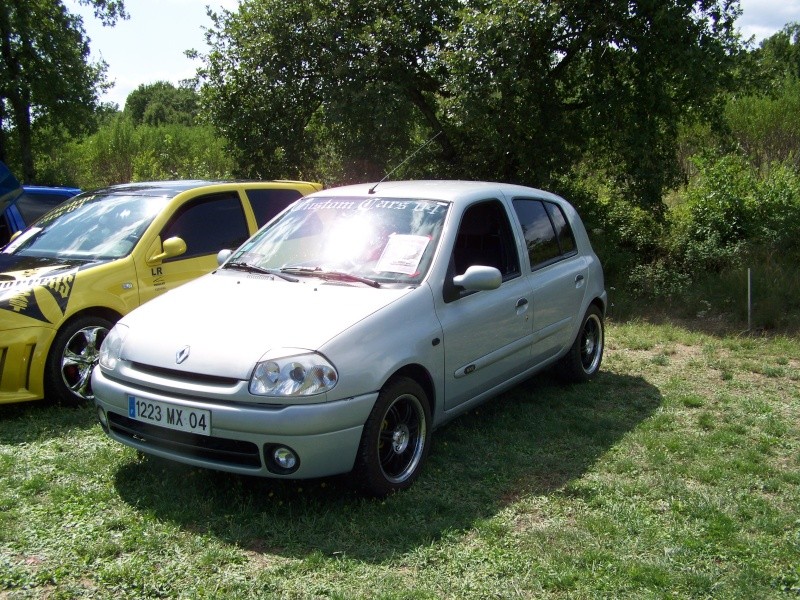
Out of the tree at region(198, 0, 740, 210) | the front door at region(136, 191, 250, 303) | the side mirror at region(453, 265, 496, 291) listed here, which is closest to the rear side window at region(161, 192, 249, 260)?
the front door at region(136, 191, 250, 303)

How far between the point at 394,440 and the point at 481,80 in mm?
7524

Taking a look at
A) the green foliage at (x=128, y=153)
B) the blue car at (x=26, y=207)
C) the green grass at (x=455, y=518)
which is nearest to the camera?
the green grass at (x=455, y=518)

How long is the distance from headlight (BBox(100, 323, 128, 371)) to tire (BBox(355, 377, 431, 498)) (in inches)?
57.5

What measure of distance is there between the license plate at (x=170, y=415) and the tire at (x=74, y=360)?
170cm

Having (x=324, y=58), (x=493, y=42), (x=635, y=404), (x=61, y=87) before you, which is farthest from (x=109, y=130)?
(x=635, y=404)

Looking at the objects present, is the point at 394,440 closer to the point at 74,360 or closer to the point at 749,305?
the point at 74,360

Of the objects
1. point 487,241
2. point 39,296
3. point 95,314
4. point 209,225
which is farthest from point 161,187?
point 487,241

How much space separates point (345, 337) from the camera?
4.07m

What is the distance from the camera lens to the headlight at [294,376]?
388cm

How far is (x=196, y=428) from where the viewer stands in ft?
12.9

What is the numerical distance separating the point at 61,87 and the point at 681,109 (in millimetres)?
15392

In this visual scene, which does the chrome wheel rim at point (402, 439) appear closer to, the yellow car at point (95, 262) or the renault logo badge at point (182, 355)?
the renault logo badge at point (182, 355)

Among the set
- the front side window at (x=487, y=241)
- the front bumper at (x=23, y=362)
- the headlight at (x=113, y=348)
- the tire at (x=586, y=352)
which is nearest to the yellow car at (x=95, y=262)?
the front bumper at (x=23, y=362)

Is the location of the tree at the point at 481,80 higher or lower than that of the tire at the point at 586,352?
higher
